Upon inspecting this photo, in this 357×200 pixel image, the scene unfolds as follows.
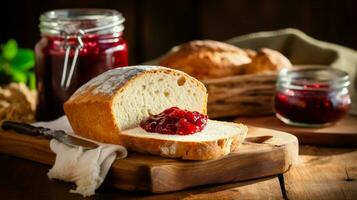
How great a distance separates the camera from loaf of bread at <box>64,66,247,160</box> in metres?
2.35

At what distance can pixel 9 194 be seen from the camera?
2355 mm

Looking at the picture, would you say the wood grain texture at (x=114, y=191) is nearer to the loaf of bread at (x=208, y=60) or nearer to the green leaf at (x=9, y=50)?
the loaf of bread at (x=208, y=60)

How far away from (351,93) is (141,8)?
2000 millimetres

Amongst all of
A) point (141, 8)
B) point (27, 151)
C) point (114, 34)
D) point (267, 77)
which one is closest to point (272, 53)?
point (267, 77)

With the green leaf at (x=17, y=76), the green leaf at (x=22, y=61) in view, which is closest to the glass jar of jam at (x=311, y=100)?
the green leaf at (x=17, y=76)

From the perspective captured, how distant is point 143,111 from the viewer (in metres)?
2.56

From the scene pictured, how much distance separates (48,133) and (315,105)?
101 centimetres

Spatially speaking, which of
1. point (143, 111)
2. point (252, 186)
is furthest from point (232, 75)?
point (252, 186)

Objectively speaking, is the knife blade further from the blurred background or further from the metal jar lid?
the blurred background

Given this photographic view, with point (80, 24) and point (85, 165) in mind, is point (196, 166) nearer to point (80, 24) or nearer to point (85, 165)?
point (85, 165)

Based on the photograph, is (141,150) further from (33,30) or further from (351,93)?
(33,30)

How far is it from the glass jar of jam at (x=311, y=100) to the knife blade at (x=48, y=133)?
88 cm

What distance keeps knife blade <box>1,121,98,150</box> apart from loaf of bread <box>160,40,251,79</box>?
77cm

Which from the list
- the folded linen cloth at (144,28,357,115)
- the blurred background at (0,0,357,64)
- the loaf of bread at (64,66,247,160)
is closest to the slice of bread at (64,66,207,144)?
the loaf of bread at (64,66,247,160)
